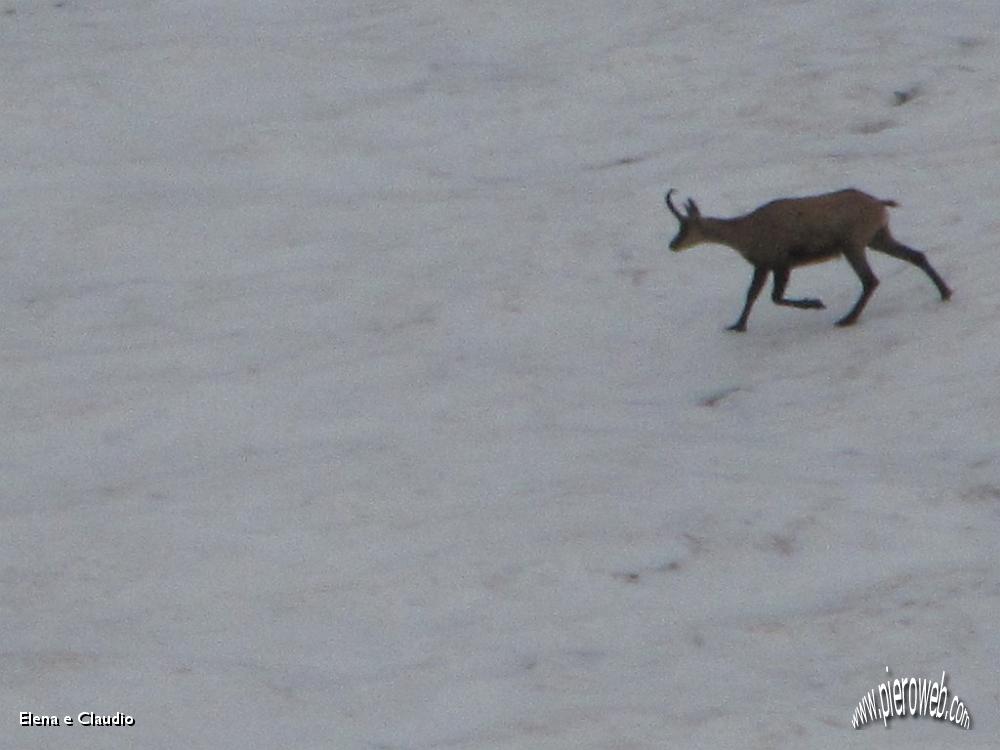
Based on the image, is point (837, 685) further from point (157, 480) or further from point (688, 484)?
point (157, 480)

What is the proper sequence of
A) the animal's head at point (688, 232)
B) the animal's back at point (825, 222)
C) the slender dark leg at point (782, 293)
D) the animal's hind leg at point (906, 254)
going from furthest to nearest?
the animal's head at point (688, 232)
the slender dark leg at point (782, 293)
the animal's hind leg at point (906, 254)
the animal's back at point (825, 222)

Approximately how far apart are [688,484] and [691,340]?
1812 mm

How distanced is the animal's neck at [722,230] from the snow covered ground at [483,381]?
1.39ft

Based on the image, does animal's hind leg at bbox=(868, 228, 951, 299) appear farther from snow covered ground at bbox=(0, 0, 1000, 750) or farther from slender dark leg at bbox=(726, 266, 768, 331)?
slender dark leg at bbox=(726, 266, 768, 331)

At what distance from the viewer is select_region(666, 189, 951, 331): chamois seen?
9.07 meters

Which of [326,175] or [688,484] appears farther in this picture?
[326,175]

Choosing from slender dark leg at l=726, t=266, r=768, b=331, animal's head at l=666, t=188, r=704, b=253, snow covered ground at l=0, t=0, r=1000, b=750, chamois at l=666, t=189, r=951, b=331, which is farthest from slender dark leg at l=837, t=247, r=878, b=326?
animal's head at l=666, t=188, r=704, b=253

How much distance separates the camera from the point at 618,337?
9.44 m

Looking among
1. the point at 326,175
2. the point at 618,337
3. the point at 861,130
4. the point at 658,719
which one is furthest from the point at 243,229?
the point at 658,719

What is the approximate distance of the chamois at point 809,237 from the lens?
907 centimetres

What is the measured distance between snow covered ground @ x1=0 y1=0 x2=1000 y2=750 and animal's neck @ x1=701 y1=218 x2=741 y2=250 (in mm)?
424

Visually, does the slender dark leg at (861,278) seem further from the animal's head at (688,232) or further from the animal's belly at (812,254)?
the animal's head at (688,232)

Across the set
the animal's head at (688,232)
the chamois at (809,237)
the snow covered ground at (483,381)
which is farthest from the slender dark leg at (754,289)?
the animal's head at (688,232)

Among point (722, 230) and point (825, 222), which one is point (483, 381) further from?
point (825, 222)
